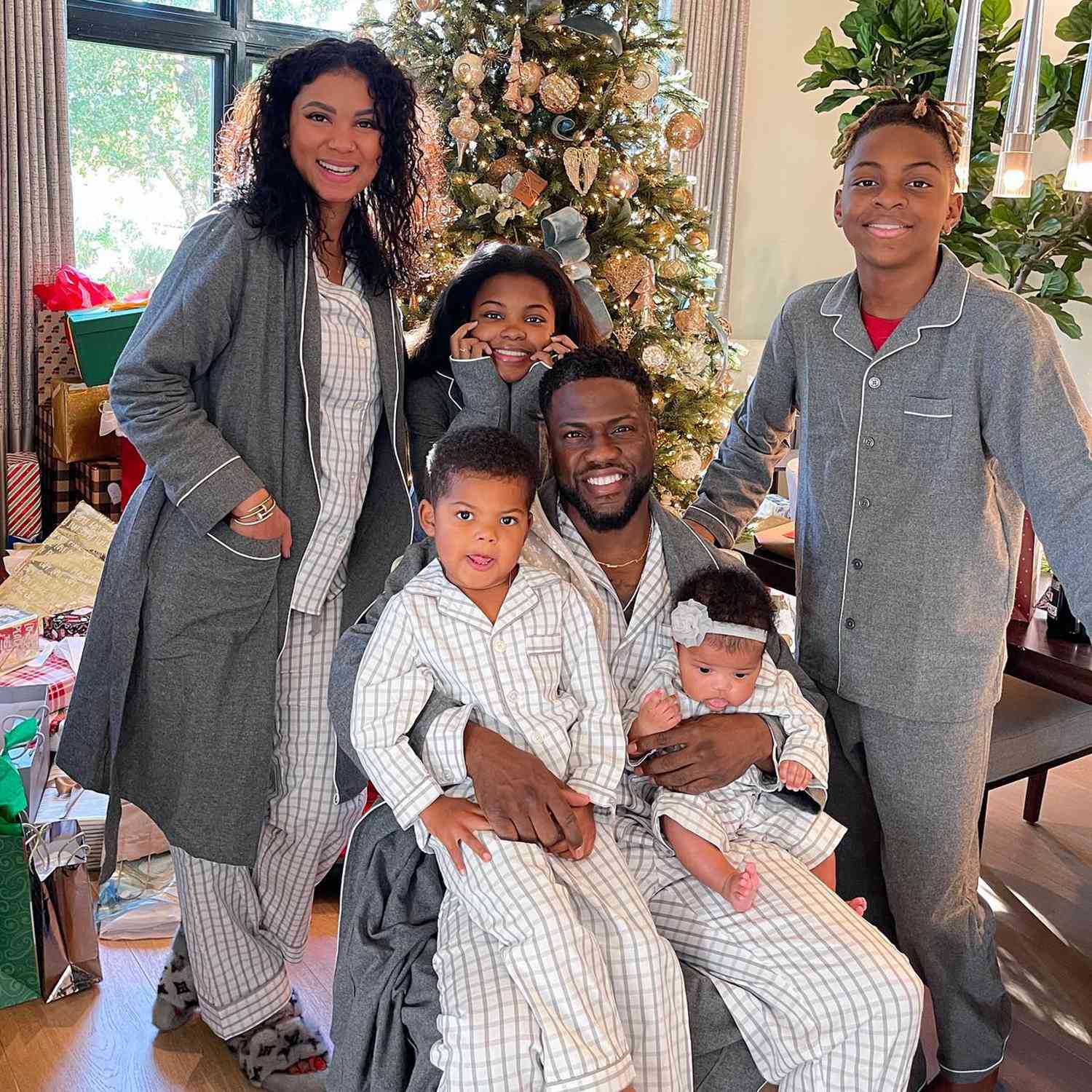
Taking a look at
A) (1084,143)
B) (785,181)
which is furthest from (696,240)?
(785,181)

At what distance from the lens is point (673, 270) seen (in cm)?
347

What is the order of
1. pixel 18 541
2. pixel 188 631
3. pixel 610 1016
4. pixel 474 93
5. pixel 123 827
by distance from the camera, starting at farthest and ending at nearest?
pixel 18 541 → pixel 474 93 → pixel 123 827 → pixel 188 631 → pixel 610 1016

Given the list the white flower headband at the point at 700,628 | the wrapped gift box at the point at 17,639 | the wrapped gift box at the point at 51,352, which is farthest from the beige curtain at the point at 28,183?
the white flower headband at the point at 700,628

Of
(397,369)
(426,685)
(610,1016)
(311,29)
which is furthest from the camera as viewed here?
(311,29)

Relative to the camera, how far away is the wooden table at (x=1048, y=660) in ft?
6.82

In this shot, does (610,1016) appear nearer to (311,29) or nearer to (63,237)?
(63,237)

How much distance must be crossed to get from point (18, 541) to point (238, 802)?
103 inches

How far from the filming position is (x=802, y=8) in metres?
6.09

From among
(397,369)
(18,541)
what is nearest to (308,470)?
(397,369)

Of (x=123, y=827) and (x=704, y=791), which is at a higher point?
(x=704, y=791)

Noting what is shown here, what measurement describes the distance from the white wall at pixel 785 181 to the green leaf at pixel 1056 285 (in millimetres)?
908

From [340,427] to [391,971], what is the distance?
2.94 feet

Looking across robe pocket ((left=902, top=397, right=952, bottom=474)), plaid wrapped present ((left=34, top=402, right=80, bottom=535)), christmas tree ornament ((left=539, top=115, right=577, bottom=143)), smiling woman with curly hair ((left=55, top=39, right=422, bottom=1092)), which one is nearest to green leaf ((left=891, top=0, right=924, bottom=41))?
christmas tree ornament ((left=539, top=115, right=577, bottom=143))

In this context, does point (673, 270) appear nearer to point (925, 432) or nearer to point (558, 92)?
point (558, 92)
